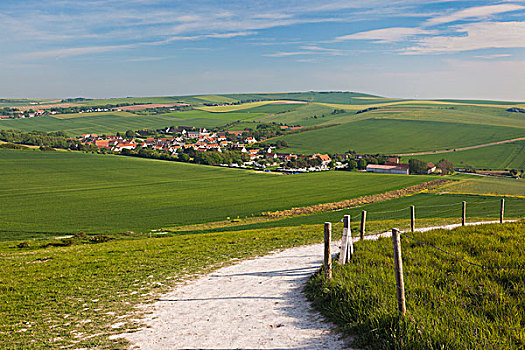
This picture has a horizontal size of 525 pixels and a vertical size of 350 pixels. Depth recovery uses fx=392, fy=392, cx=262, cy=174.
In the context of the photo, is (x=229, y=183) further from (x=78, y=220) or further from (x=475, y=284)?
(x=475, y=284)

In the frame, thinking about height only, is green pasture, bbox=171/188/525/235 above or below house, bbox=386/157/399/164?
below

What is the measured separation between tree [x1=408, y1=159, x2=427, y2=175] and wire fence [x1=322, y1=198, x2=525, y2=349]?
9710cm

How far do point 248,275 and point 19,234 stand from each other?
31257 millimetres

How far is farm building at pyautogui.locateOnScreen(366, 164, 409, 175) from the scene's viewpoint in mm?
104831

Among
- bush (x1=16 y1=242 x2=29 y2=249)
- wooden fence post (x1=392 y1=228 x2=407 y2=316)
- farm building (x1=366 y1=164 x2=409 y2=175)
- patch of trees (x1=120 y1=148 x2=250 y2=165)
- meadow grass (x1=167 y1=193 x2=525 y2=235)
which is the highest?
wooden fence post (x1=392 y1=228 x2=407 y2=316)

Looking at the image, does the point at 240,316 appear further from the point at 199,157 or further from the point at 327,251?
the point at 199,157

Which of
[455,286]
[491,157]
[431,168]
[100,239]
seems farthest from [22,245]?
[491,157]

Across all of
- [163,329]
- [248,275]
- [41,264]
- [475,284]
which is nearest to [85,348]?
[163,329]

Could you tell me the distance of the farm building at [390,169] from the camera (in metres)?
105

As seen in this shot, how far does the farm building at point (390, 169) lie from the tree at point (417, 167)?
1.54 m

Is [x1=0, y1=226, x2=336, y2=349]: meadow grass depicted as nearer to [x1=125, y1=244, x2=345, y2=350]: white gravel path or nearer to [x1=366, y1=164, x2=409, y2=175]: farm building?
[x1=125, y1=244, x2=345, y2=350]: white gravel path

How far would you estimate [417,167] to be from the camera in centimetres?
10506

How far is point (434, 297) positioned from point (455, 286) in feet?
2.73

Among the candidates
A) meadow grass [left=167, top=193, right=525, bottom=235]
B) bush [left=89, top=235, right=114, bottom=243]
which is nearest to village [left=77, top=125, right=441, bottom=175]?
meadow grass [left=167, top=193, right=525, bottom=235]
